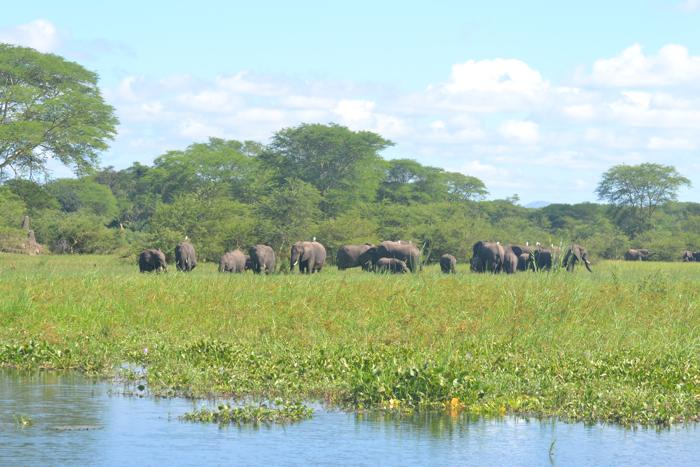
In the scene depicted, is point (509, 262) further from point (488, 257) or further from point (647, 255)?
point (647, 255)

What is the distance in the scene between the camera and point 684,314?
1756 centimetres

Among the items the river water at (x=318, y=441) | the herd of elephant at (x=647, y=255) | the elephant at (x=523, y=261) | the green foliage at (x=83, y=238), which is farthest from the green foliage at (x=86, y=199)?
the river water at (x=318, y=441)

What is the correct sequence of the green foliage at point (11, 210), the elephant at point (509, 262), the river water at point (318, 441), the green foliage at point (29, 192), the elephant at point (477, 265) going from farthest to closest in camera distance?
the green foliage at point (29, 192) → the green foliage at point (11, 210) → the elephant at point (509, 262) → the elephant at point (477, 265) → the river water at point (318, 441)

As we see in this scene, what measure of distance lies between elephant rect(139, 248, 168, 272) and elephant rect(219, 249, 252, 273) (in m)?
1.75

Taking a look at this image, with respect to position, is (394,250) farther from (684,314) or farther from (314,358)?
(314,358)

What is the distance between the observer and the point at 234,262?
110 ft

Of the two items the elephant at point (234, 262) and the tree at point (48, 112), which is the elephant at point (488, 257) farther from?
the tree at point (48, 112)

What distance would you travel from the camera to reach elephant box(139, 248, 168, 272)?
31.6m

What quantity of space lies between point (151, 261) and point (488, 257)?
12268mm

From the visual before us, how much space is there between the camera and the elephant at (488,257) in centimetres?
3772

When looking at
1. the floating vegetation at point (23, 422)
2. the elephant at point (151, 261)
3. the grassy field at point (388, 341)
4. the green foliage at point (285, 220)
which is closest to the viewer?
the floating vegetation at point (23, 422)

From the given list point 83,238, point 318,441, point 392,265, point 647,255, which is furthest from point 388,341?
point 647,255

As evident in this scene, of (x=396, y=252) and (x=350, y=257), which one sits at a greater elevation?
(x=396, y=252)

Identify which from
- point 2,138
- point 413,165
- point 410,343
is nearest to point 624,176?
point 413,165
